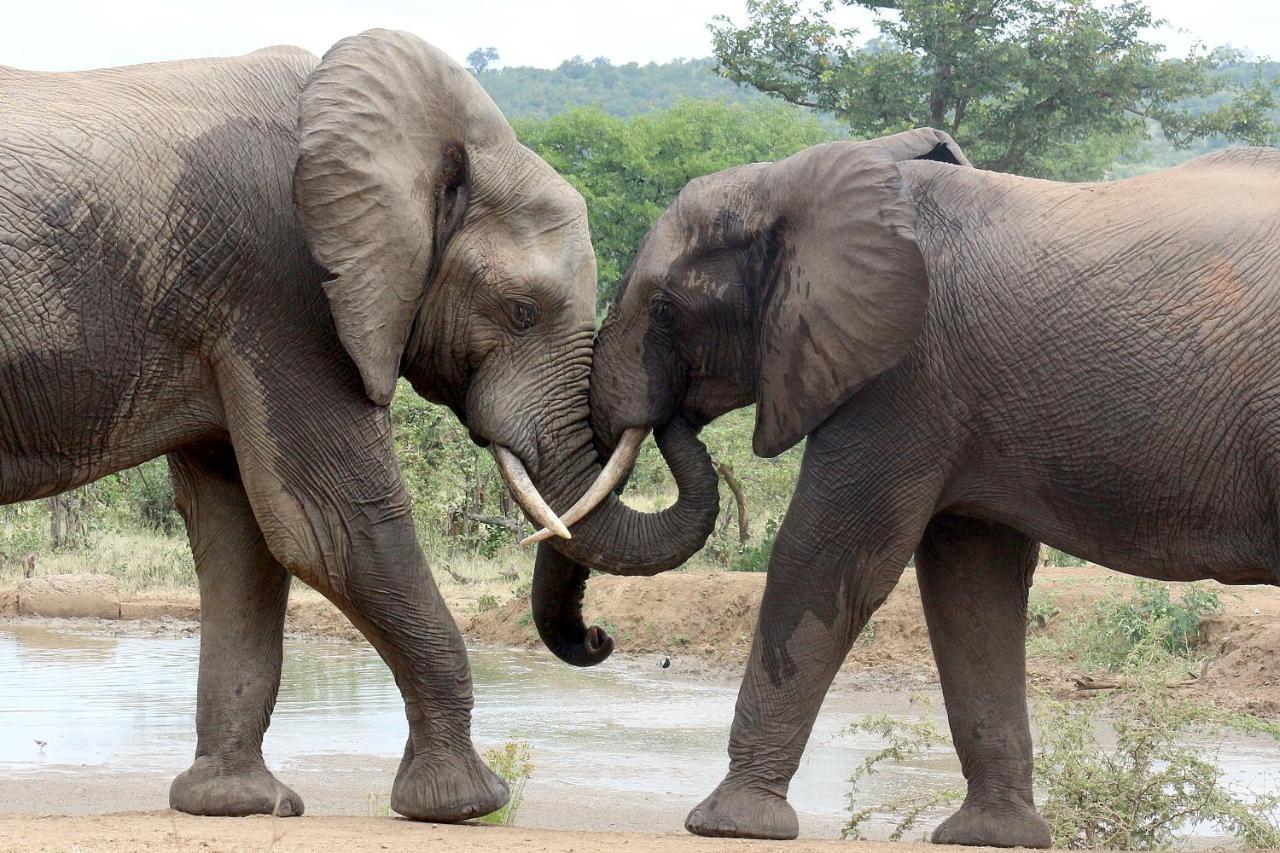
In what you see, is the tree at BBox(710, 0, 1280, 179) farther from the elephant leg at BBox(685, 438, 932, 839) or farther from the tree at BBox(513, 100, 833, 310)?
the elephant leg at BBox(685, 438, 932, 839)

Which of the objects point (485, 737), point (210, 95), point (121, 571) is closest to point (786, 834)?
point (210, 95)

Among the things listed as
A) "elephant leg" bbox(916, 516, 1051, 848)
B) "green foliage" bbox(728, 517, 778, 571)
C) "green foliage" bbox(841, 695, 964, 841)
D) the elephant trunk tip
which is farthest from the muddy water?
"green foliage" bbox(728, 517, 778, 571)

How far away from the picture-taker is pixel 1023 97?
2064cm

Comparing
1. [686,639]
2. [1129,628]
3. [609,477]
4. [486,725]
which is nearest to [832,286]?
[609,477]

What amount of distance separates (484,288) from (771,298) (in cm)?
97

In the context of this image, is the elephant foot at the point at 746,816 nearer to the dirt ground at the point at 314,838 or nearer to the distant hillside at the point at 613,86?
the dirt ground at the point at 314,838

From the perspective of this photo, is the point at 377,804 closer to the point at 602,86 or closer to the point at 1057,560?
the point at 1057,560

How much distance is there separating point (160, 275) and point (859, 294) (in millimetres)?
2137

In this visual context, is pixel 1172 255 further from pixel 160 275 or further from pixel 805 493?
pixel 160 275

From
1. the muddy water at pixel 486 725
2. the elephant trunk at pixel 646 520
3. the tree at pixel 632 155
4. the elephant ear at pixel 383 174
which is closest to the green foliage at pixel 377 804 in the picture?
the muddy water at pixel 486 725

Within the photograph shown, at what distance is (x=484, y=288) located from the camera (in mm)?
5961

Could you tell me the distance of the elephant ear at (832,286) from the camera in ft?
17.8

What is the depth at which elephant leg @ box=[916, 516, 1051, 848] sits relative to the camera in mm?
6023

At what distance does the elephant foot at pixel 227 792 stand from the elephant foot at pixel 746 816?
1.45 metres
